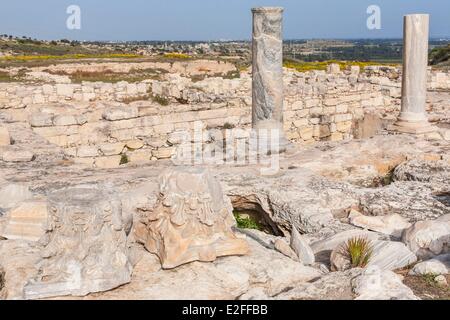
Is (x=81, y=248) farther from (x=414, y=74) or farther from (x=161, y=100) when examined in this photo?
(x=161, y=100)

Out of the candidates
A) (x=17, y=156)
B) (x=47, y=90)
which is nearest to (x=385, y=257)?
(x=17, y=156)

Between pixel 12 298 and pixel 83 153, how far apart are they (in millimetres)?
6652

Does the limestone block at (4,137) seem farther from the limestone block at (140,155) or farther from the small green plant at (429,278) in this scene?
the small green plant at (429,278)

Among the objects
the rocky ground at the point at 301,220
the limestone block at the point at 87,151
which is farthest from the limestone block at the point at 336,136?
the limestone block at the point at 87,151

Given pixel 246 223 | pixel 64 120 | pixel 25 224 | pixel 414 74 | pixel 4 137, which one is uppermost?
pixel 414 74

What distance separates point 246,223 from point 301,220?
2.93ft

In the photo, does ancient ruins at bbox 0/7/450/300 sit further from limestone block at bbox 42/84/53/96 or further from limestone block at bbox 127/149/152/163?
limestone block at bbox 42/84/53/96

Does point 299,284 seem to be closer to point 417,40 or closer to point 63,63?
point 417,40

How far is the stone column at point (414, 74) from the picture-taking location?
10758 mm

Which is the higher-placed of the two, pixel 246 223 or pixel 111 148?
pixel 111 148

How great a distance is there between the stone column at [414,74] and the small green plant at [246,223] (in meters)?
5.19

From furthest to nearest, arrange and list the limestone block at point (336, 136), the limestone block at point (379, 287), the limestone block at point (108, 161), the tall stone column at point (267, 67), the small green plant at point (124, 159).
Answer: the limestone block at point (336, 136), the small green plant at point (124, 159), the limestone block at point (108, 161), the tall stone column at point (267, 67), the limestone block at point (379, 287)

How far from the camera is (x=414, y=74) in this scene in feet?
36.1

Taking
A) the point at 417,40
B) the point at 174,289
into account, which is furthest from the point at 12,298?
the point at 417,40
